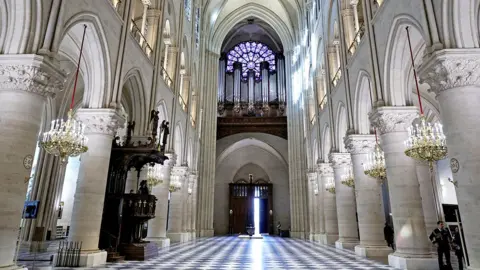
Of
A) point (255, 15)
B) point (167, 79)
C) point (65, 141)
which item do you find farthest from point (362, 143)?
point (255, 15)

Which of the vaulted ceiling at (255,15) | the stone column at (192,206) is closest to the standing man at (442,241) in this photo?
the stone column at (192,206)

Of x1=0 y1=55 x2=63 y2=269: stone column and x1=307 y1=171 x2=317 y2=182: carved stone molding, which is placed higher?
x1=307 y1=171 x2=317 y2=182: carved stone molding

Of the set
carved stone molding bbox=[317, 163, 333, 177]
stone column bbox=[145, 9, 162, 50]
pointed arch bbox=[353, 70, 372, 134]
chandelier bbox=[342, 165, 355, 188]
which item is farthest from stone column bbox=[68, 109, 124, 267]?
carved stone molding bbox=[317, 163, 333, 177]

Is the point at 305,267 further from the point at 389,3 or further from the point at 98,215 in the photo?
the point at 389,3

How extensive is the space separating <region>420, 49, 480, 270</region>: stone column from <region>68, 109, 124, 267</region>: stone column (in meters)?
7.60

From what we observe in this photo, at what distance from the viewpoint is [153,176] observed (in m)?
12.4

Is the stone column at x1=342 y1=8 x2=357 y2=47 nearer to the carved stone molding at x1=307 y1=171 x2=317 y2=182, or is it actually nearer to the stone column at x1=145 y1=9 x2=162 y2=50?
the stone column at x1=145 y1=9 x2=162 y2=50

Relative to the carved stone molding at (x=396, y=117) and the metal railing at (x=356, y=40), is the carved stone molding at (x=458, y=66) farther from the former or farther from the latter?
the metal railing at (x=356, y=40)

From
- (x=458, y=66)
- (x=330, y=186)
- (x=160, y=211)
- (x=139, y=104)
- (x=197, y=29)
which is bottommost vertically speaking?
(x=160, y=211)

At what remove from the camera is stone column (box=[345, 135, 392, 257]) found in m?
10.4

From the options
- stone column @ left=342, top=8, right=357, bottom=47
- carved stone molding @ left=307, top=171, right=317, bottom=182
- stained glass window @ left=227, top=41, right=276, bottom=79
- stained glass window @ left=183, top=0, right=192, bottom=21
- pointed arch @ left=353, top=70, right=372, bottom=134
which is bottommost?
carved stone molding @ left=307, top=171, right=317, bottom=182

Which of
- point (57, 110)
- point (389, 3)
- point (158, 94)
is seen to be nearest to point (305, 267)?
point (389, 3)

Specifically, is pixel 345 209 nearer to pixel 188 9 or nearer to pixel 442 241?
pixel 442 241

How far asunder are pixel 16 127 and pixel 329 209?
1483 centimetres
